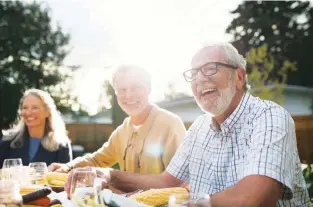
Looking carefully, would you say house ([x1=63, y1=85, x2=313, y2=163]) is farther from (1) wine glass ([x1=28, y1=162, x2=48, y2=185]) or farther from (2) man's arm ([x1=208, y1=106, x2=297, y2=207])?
(2) man's arm ([x1=208, y1=106, x2=297, y2=207])

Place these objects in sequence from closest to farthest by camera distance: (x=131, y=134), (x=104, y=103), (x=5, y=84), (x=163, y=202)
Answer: (x=163, y=202), (x=131, y=134), (x=104, y=103), (x=5, y=84)

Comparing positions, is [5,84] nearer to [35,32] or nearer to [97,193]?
[35,32]

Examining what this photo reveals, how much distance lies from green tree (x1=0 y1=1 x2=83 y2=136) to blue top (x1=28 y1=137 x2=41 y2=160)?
12862 mm

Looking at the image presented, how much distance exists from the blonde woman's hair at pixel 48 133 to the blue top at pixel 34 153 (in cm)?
4

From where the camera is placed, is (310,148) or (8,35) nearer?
(310,148)

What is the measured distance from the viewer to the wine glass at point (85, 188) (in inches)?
58.9

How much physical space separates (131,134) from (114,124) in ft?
7.83

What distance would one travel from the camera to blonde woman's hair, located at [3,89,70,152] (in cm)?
400

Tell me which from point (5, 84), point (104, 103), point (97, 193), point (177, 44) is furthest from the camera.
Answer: point (5, 84)

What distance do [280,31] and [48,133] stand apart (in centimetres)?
2170

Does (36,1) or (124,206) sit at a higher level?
(36,1)

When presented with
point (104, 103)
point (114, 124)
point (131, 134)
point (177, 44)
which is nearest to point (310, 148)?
point (114, 124)

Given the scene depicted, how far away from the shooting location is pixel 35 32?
1811cm

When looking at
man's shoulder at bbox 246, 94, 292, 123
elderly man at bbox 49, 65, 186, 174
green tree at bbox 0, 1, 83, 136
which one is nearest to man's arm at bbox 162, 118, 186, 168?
Answer: elderly man at bbox 49, 65, 186, 174
